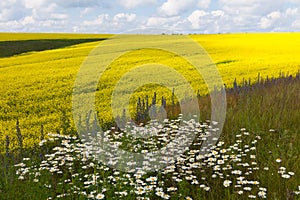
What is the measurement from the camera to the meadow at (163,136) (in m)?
4.29

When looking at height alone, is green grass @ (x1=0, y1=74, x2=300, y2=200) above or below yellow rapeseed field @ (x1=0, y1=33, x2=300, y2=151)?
above

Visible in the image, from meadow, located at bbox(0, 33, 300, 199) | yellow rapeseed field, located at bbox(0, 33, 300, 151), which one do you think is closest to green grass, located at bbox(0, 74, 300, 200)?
meadow, located at bbox(0, 33, 300, 199)

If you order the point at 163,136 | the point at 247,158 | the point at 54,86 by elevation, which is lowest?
the point at 54,86

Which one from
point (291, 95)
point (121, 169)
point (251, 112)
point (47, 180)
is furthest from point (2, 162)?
point (291, 95)

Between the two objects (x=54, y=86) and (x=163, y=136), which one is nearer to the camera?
(x=163, y=136)

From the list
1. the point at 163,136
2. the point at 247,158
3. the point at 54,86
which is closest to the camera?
the point at 247,158

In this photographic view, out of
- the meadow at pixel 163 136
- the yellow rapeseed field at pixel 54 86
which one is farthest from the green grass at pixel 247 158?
the yellow rapeseed field at pixel 54 86

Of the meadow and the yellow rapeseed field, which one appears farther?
→ the yellow rapeseed field

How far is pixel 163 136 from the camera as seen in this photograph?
5.99 m

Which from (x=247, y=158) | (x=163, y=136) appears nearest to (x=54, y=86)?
(x=163, y=136)

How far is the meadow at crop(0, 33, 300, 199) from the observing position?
429 centimetres

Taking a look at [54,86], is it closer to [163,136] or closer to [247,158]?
[163,136]

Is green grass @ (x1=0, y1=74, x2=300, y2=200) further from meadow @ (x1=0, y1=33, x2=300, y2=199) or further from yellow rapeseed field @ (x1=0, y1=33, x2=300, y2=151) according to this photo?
yellow rapeseed field @ (x1=0, y1=33, x2=300, y2=151)

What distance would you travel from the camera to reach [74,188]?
4.30 m
